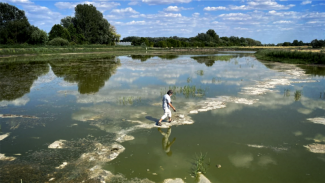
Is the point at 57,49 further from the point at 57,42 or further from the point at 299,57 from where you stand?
the point at 299,57

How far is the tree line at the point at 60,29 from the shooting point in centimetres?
6862

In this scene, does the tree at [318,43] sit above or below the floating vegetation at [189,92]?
above

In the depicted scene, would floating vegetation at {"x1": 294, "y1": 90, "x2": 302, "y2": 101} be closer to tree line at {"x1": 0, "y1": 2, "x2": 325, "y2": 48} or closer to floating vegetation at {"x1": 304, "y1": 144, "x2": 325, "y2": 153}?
floating vegetation at {"x1": 304, "y1": 144, "x2": 325, "y2": 153}

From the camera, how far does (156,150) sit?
324 inches

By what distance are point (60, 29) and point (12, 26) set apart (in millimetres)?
13074

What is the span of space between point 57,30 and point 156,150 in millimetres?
78025

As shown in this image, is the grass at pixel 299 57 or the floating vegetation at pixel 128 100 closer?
the floating vegetation at pixel 128 100

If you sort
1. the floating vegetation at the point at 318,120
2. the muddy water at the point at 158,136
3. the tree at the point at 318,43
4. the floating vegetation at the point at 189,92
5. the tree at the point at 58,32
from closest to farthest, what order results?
the muddy water at the point at 158,136, the floating vegetation at the point at 318,120, the floating vegetation at the point at 189,92, the tree at the point at 318,43, the tree at the point at 58,32

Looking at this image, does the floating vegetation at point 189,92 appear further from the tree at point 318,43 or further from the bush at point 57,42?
the bush at point 57,42

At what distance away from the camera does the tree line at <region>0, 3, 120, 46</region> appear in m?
68.6

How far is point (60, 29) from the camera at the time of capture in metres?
74.9

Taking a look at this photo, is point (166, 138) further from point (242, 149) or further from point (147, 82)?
point (147, 82)

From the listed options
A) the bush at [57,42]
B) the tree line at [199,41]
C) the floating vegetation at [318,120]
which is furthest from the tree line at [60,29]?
the floating vegetation at [318,120]

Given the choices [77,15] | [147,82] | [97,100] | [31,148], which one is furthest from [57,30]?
[31,148]
